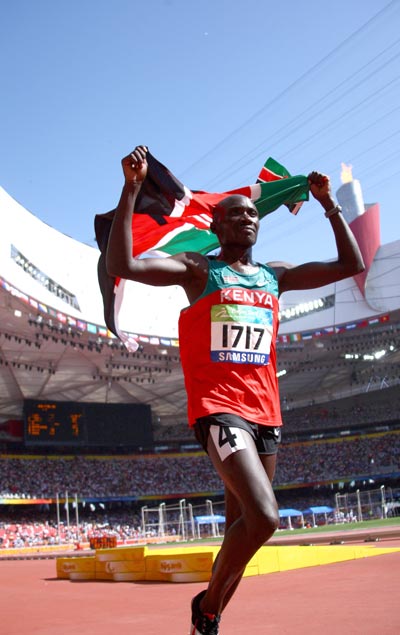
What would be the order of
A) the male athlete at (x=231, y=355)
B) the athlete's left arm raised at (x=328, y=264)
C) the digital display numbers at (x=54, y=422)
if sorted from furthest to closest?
1. the digital display numbers at (x=54, y=422)
2. the athlete's left arm raised at (x=328, y=264)
3. the male athlete at (x=231, y=355)

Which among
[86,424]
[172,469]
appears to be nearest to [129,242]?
[86,424]

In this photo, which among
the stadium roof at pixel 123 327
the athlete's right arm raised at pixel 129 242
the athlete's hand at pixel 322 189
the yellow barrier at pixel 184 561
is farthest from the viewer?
the stadium roof at pixel 123 327

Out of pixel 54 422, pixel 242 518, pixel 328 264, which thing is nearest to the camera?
pixel 242 518

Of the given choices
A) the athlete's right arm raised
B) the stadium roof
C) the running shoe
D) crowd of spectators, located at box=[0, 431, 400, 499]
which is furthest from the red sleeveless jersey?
crowd of spectators, located at box=[0, 431, 400, 499]

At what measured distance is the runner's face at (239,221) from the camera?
3578 millimetres

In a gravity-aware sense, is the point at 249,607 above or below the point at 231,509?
below

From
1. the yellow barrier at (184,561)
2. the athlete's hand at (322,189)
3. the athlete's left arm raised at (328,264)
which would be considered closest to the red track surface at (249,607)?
the yellow barrier at (184,561)

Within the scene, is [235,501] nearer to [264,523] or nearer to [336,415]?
[264,523]

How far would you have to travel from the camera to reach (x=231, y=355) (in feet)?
10.9

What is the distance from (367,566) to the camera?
905 centimetres

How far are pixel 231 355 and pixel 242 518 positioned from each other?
78 centimetres

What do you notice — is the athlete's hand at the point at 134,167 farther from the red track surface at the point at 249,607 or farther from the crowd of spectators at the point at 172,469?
the crowd of spectators at the point at 172,469

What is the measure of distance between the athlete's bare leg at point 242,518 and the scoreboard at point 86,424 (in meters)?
39.2

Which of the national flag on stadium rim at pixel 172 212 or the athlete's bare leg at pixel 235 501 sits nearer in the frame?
the athlete's bare leg at pixel 235 501
